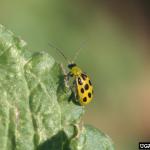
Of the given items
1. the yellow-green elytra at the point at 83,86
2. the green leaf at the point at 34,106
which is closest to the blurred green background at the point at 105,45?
the yellow-green elytra at the point at 83,86

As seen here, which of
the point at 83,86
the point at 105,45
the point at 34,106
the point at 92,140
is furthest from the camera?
the point at 105,45

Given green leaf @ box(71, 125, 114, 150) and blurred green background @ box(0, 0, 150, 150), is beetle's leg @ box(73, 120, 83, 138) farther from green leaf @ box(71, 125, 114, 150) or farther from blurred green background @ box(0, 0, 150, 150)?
blurred green background @ box(0, 0, 150, 150)

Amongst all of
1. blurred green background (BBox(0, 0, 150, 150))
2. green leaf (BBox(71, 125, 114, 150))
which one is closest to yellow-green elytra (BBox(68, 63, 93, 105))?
green leaf (BBox(71, 125, 114, 150))

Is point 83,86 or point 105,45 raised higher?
point 105,45

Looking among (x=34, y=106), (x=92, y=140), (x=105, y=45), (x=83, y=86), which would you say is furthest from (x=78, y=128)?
(x=105, y=45)

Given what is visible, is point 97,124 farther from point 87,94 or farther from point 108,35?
point 87,94

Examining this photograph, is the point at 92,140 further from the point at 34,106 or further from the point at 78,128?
the point at 34,106

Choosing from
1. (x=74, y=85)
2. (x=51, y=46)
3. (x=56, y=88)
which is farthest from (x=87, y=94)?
(x=51, y=46)
